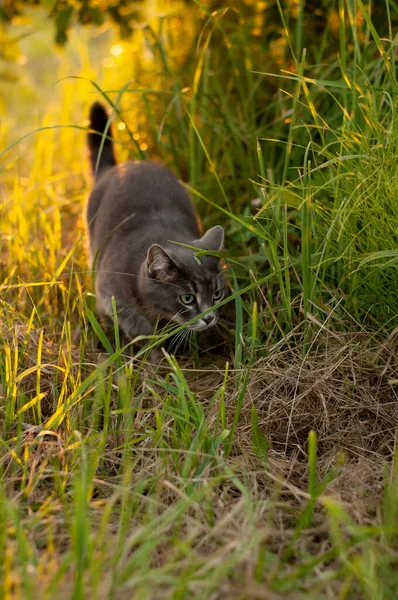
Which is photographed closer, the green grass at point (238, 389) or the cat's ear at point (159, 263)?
the green grass at point (238, 389)

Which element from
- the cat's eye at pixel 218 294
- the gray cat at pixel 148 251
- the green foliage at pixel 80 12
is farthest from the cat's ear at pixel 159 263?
the green foliage at pixel 80 12

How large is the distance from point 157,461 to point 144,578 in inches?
24.0

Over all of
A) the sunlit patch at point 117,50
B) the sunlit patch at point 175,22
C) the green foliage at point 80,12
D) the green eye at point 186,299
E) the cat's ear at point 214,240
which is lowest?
the green eye at point 186,299

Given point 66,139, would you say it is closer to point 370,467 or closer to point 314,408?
point 314,408

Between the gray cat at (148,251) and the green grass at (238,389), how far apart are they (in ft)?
→ 0.57

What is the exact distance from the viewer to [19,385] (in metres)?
2.52

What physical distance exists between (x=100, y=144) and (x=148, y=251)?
1239 mm

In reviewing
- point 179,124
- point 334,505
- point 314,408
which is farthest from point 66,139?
point 334,505

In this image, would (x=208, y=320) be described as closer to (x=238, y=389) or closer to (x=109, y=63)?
(x=238, y=389)

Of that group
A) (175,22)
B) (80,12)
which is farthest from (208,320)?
(175,22)

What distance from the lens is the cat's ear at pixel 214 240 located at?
299cm

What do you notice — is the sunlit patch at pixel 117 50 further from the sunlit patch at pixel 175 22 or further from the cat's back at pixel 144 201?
the cat's back at pixel 144 201

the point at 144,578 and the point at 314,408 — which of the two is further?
the point at 314,408

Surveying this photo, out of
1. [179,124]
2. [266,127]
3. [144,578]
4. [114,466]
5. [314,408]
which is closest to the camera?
[144,578]
